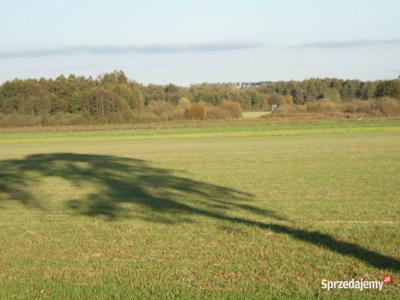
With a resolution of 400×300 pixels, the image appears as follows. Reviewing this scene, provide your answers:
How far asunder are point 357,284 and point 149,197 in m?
11.0

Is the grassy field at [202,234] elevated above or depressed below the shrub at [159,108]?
above

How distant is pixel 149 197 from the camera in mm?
18406

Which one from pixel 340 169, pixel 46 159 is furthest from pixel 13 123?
pixel 340 169

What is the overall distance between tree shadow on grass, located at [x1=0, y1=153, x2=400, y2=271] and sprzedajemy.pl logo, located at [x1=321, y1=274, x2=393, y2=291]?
79 centimetres

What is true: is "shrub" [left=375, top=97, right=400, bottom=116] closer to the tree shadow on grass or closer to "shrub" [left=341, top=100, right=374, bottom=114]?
"shrub" [left=341, top=100, right=374, bottom=114]

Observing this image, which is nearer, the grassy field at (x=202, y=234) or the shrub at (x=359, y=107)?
the grassy field at (x=202, y=234)

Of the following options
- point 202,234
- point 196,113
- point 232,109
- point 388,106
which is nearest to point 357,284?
point 202,234

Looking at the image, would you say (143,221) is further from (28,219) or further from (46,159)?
(46,159)

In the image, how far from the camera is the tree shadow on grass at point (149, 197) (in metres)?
11.4

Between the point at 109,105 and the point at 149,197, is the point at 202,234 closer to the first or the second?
the point at 149,197

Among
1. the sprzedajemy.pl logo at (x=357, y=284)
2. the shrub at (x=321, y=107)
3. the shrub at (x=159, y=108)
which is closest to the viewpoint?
the sprzedajemy.pl logo at (x=357, y=284)

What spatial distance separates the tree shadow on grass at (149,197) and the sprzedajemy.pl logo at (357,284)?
2.59 feet

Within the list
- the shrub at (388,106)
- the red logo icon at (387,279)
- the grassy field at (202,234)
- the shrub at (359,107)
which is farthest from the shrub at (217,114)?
the red logo icon at (387,279)

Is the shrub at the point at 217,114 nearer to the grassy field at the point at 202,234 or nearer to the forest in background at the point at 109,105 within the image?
the forest in background at the point at 109,105
